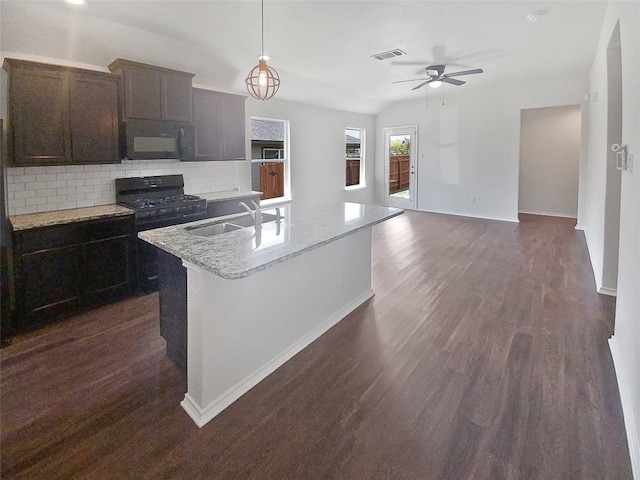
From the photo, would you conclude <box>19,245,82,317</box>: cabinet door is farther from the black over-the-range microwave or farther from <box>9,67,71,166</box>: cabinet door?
the black over-the-range microwave

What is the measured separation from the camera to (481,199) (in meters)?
7.76

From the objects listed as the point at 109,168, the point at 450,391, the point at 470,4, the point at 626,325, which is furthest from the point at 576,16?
the point at 109,168

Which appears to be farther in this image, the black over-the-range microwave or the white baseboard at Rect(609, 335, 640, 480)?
the black over-the-range microwave

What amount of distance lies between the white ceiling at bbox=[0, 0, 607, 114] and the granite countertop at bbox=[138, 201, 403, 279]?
185cm

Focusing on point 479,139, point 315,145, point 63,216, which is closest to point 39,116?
point 63,216

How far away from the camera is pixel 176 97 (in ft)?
13.4

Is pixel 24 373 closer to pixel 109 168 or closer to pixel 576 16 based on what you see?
pixel 109 168

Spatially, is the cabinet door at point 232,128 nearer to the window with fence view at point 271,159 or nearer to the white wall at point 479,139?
the window with fence view at point 271,159

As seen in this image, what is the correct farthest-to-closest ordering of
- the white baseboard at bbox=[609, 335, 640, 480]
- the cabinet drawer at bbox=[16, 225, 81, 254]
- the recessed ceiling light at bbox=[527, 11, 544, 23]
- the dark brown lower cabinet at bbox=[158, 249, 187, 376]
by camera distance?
1. the recessed ceiling light at bbox=[527, 11, 544, 23]
2. the cabinet drawer at bbox=[16, 225, 81, 254]
3. the dark brown lower cabinet at bbox=[158, 249, 187, 376]
4. the white baseboard at bbox=[609, 335, 640, 480]

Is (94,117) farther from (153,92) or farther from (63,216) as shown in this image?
(63,216)

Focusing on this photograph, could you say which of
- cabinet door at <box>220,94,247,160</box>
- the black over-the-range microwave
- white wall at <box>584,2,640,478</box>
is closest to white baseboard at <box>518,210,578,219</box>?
white wall at <box>584,2,640,478</box>

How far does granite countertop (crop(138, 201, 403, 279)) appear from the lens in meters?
1.79

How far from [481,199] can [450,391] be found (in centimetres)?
640

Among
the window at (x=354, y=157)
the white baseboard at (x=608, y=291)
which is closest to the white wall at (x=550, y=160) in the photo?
the window at (x=354, y=157)
